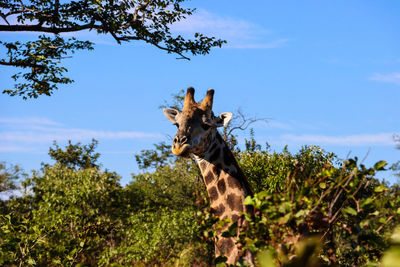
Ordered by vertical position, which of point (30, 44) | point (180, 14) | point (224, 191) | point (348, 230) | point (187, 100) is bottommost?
point (348, 230)

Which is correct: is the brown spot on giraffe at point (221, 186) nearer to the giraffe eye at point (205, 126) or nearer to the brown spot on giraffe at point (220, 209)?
the brown spot on giraffe at point (220, 209)

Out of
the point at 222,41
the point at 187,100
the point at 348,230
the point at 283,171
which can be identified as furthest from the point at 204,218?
the point at 222,41

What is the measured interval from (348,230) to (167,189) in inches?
746

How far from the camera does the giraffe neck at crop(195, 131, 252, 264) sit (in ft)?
23.7

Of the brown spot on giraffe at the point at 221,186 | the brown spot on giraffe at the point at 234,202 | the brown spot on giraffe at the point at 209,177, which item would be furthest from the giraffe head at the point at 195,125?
the brown spot on giraffe at the point at 234,202

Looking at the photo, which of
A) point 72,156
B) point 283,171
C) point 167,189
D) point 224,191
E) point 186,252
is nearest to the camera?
point 224,191

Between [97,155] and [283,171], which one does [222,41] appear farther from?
[97,155]

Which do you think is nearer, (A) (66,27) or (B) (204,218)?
(B) (204,218)

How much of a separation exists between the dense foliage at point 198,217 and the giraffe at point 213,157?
0.40 meters

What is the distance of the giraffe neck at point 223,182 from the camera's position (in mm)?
7209

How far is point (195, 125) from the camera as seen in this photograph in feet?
24.7

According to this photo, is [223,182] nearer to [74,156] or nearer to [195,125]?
[195,125]

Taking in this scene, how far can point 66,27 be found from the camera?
1864 cm

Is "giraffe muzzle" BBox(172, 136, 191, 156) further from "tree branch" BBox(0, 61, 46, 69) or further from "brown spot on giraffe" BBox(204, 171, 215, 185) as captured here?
"tree branch" BBox(0, 61, 46, 69)
